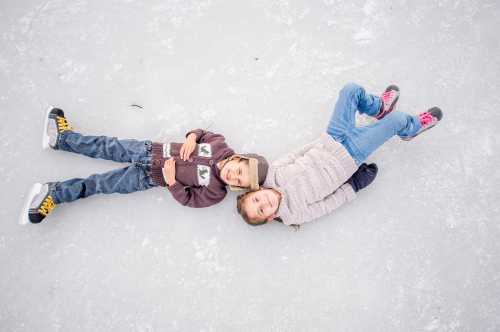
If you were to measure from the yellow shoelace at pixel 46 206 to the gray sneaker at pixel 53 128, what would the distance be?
0.29 meters

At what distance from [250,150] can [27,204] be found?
3.98 ft

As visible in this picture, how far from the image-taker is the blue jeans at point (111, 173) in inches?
75.9

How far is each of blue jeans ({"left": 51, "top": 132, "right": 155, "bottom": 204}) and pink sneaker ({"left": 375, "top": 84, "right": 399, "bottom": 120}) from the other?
1.26 m

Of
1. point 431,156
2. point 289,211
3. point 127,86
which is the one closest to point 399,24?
point 431,156

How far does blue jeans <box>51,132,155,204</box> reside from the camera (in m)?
1.93

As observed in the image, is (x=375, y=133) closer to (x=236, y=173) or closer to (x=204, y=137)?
(x=236, y=173)

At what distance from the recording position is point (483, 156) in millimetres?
1985

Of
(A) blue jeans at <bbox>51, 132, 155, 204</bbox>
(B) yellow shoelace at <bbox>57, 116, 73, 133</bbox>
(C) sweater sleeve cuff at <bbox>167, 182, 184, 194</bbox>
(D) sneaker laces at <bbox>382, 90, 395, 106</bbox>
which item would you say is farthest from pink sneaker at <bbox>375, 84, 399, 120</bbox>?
(B) yellow shoelace at <bbox>57, 116, 73, 133</bbox>

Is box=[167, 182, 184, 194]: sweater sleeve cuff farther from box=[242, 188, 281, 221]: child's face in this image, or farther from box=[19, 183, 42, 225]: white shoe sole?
box=[19, 183, 42, 225]: white shoe sole

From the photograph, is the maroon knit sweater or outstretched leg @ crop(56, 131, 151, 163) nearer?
the maroon knit sweater

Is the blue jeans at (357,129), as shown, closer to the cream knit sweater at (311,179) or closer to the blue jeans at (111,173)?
the cream knit sweater at (311,179)

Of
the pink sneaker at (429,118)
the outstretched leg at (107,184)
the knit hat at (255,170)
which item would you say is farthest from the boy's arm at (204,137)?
the pink sneaker at (429,118)

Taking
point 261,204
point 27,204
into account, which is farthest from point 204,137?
point 27,204

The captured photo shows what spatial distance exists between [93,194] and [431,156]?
1847 mm
